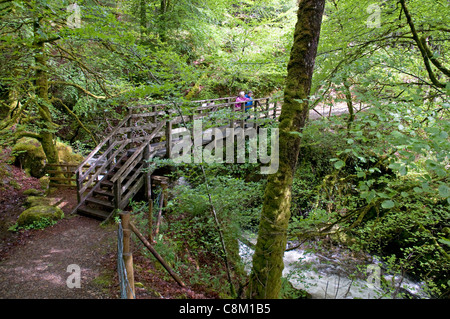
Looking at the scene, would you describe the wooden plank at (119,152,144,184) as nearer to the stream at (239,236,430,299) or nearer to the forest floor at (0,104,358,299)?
the forest floor at (0,104,358,299)

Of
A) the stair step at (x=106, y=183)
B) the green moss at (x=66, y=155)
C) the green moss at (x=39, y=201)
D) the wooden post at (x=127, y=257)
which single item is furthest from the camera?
the green moss at (x=66, y=155)

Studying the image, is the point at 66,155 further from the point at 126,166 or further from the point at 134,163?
the point at 126,166

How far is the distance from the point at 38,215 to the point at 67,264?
8.11 ft

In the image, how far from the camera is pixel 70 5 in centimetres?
542

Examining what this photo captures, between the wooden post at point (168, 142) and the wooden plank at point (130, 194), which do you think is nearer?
the wooden plank at point (130, 194)

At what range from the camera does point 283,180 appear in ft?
11.4

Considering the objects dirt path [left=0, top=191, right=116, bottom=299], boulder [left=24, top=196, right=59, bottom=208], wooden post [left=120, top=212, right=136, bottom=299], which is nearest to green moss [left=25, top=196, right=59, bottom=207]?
boulder [left=24, top=196, right=59, bottom=208]

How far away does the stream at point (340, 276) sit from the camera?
5770 millimetres

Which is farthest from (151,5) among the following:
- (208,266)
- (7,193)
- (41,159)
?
(208,266)

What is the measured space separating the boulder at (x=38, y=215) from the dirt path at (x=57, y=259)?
0.23 m

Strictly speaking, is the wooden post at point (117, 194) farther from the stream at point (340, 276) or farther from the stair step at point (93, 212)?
the stream at point (340, 276)

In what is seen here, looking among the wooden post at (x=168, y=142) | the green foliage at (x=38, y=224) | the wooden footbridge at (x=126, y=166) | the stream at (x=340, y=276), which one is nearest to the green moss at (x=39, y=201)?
the green foliage at (x=38, y=224)

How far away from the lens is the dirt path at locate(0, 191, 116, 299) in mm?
3840

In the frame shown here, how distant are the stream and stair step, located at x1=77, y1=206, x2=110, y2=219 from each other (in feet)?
12.1
